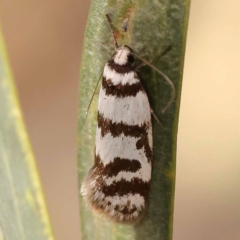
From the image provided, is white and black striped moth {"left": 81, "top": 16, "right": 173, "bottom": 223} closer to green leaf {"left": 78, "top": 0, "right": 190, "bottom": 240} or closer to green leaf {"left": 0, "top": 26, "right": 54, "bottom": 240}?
green leaf {"left": 78, "top": 0, "right": 190, "bottom": 240}

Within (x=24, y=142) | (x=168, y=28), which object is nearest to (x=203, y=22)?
(x=168, y=28)

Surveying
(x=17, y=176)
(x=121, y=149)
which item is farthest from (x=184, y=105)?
(x=17, y=176)

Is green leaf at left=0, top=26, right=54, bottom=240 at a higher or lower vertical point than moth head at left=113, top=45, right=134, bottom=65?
lower

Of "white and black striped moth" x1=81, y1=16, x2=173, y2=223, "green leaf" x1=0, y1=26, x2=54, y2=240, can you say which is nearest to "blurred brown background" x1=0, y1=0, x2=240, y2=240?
"white and black striped moth" x1=81, y1=16, x2=173, y2=223

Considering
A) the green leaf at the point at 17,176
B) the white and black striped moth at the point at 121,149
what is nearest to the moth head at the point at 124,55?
the white and black striped moth at the point at 121,149

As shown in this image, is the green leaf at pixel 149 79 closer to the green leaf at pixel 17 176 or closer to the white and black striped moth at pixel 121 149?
the white and black striped moth at pixel 121 149

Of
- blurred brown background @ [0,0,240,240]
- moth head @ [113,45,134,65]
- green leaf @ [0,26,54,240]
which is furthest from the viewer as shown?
blurred brown background @ [0,0,240,240]

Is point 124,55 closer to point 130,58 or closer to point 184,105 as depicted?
point 130,58

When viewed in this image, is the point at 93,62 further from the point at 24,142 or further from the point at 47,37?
the point at 47,37
